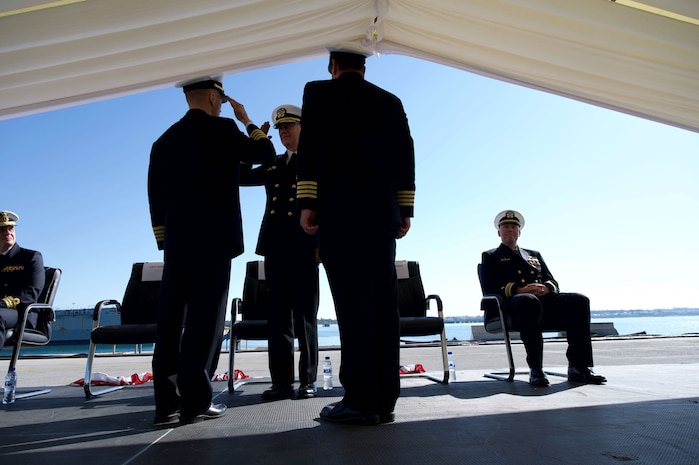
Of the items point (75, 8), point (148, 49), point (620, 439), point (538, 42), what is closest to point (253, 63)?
point (148, 49)

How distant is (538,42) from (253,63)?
7.09 ft

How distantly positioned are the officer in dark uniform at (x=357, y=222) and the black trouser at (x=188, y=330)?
22.5 inches

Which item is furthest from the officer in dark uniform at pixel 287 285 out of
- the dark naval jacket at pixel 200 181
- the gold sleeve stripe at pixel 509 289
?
the gold sleeve stripe at pixel 509 289

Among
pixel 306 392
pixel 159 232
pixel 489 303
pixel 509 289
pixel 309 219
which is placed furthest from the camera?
pixel 489 303

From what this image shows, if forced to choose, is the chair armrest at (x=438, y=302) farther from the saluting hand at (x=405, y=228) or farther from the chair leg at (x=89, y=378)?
the chair leg at (x=89, y=378)

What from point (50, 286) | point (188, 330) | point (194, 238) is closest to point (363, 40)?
point (194, 238)

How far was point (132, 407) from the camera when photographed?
2.78 m

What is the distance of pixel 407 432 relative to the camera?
1750 millimetres

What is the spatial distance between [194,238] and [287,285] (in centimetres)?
94

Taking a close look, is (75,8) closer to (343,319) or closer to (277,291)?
(277,291)

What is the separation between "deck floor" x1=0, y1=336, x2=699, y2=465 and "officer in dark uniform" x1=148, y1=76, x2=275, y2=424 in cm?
20

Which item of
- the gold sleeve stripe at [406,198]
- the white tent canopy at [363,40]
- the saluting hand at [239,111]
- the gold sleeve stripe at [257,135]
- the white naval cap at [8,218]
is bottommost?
the gold sleeve stripe at [406,198]

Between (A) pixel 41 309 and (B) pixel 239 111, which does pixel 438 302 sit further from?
(A) pixel 41 309

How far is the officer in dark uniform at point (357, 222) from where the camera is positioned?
2.03 m
